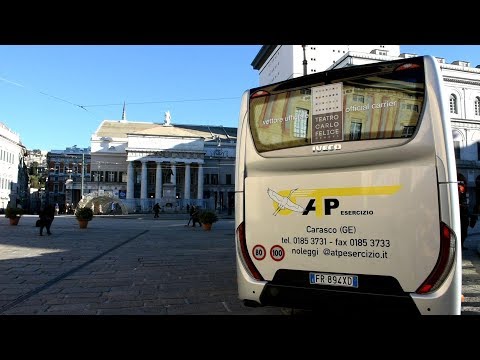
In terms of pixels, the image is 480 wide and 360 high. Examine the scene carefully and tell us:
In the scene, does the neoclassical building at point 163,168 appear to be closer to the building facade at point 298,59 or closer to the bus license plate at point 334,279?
the building facade at point 298,59

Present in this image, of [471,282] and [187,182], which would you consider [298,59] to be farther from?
[471,282]

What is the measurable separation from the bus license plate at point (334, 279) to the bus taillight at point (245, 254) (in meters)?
0.65

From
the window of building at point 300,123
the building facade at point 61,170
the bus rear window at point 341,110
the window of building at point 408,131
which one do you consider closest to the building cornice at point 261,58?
the building facade at point 61,170

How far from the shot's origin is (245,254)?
4.78m

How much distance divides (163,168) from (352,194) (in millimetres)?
73047

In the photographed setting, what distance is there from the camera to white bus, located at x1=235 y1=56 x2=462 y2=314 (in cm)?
374

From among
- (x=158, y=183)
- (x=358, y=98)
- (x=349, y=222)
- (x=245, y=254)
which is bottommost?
(x=245, y=254)

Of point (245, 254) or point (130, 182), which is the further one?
point (130, 182)

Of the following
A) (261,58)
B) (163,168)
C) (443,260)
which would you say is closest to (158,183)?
(163,168)

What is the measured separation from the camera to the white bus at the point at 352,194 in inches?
147

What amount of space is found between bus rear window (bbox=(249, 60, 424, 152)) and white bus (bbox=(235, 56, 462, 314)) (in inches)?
0.4

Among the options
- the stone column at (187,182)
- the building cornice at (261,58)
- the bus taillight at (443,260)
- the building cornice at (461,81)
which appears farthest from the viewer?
the building cornice at (261,58)
